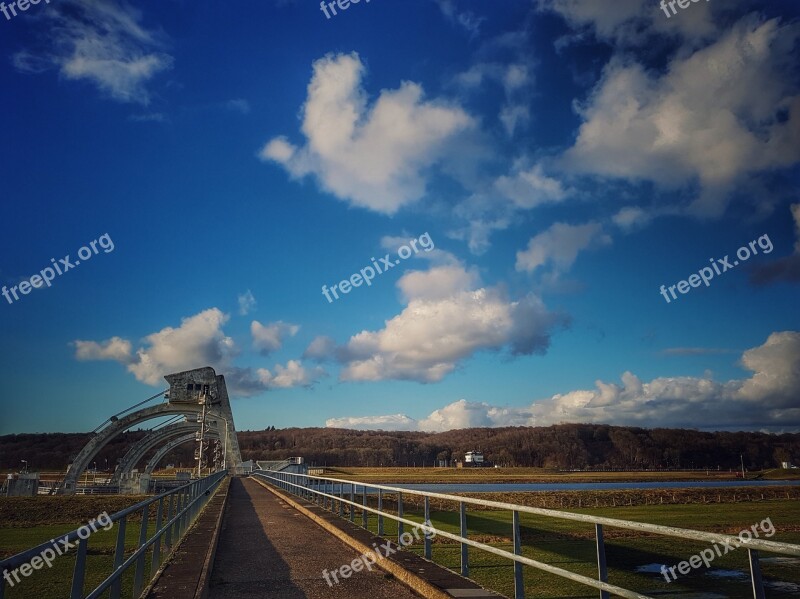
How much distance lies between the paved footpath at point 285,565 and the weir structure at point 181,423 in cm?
3774

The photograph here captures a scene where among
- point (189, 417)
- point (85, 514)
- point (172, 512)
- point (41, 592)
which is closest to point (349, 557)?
point (172, 512)

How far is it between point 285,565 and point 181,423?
5958cm

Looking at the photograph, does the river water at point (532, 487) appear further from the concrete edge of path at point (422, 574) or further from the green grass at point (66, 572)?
the concrete edge of path at point (422, 574)

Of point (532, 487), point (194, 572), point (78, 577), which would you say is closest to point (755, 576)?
point (78, 577)

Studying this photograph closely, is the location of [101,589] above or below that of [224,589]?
above

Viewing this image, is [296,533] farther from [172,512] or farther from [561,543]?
[561,543]

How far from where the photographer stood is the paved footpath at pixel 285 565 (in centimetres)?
726

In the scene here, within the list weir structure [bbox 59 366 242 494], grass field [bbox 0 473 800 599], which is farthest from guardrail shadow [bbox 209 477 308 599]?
weir structure [bbox 59 366 242 494]

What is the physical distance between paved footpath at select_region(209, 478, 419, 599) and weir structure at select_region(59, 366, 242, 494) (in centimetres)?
3774

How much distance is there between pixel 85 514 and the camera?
3173cm

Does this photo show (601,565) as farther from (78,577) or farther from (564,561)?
(564,561)

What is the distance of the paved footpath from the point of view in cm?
726

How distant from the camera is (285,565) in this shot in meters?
9.19

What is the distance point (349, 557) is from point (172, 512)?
3077 mm
